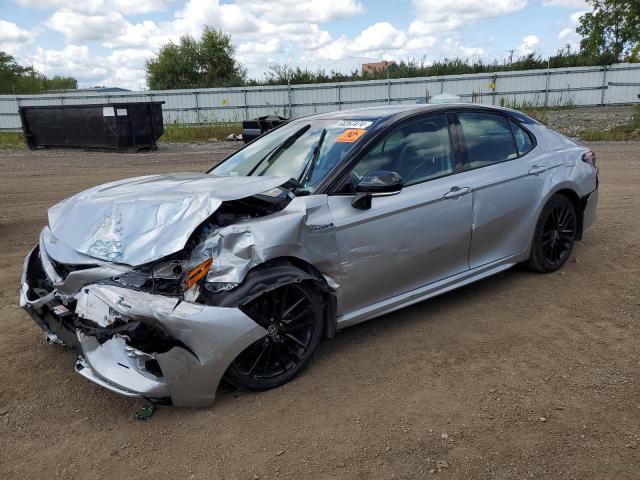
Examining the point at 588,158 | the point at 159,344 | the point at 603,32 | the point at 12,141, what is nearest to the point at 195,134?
the point at 12,141

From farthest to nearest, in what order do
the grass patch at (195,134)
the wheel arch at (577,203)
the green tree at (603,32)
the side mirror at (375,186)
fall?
1. the green tree at (603,32)
2. the grass patch at (195,134)
3. the wheel arch at (577,203)
4. the side mirror at (375,186)

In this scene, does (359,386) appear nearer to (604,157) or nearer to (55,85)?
(604,157)

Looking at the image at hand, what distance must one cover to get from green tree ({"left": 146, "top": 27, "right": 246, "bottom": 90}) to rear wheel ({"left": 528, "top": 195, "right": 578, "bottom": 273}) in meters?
48.6

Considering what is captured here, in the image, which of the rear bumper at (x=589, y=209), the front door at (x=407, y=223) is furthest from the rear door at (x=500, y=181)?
the rear bumper at (x=589, y=209)

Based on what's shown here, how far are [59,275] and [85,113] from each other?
16334 mm

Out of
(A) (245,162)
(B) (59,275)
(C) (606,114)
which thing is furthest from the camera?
(C) (606,114)

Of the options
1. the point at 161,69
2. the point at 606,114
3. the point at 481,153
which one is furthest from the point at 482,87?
the point at 161,69

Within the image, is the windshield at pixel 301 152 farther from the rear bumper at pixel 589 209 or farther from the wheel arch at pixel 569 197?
the rear bumper at pixel 589 209

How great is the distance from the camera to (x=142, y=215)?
3.21m

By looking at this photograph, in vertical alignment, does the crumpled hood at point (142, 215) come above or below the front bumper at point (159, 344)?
above

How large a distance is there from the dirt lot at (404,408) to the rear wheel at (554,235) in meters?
0.37

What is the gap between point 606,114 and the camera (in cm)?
2503

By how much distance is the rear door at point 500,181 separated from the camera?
4250 mm

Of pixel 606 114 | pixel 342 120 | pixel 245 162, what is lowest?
pixel 606 114
